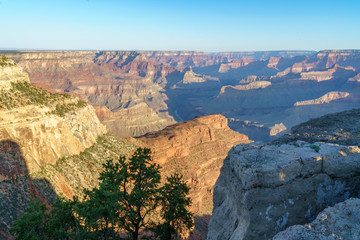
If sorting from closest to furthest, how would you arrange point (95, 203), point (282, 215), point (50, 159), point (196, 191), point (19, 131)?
point (282, 215), point (95, 203), point (19, 131), point (50, 159), point (196, 191)

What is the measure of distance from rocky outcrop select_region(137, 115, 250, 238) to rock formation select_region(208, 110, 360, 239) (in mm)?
40858

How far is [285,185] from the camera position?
438 inches

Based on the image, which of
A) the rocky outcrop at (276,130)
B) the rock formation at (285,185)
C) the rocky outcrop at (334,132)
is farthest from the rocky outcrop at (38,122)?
the rocky outcrop at (276,130)

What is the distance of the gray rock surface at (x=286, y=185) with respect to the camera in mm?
10812

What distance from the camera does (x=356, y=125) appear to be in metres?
23.4

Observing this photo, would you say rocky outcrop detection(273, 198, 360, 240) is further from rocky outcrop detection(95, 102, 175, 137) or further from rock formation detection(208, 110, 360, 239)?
rocky outcrop detection(95, 102, 175, 137)

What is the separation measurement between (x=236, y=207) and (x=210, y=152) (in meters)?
72.3

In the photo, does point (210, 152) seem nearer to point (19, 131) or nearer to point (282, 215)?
point (19, 131)

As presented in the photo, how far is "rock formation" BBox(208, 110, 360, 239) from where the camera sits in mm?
10820

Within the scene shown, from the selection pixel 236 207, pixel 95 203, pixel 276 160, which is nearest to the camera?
pixel 276 160

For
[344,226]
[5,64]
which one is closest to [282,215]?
[344,226]

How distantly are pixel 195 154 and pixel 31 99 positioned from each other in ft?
179

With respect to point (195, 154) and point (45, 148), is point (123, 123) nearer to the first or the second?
point (195, 154)

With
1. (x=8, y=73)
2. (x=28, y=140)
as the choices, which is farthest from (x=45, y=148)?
(x=8, y=73)
